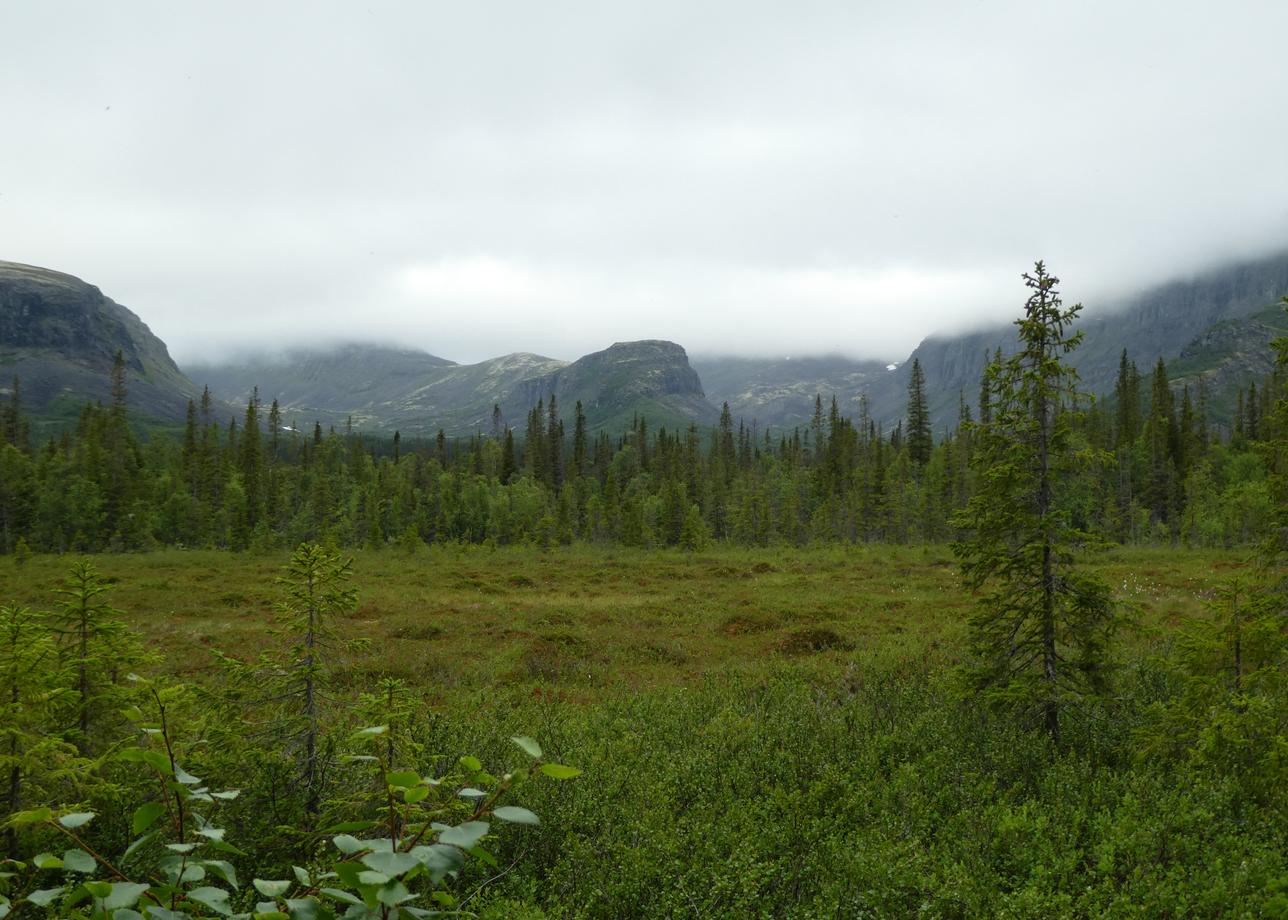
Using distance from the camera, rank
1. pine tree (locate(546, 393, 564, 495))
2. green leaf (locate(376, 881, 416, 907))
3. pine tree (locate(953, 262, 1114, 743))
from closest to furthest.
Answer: green leaf (locate(376, 881, 416, 907)) < pine tree (locate(953, 262, 1114, 743)) < pine tree (locate(546, 393, 564, 495))

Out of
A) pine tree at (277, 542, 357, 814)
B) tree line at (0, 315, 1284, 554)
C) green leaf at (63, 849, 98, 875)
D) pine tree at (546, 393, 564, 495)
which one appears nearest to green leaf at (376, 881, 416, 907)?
green leaf at (63, 849, 98, 875)

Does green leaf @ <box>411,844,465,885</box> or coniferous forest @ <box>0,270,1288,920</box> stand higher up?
green leaf @ <box>411,844,465,885</box>

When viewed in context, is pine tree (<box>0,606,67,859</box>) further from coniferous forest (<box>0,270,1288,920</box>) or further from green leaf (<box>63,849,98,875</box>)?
green leaf (<box>63,849,98,875</box>)

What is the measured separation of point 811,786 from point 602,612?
16899mm

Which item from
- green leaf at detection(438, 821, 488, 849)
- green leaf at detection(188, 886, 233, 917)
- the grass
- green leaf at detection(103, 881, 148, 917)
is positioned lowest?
the grass

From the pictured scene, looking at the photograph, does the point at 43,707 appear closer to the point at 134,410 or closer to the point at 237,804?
the point at 237,804

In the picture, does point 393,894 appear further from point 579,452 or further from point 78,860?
point 579,452

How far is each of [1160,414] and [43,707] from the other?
96396 mm

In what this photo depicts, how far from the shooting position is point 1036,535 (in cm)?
936

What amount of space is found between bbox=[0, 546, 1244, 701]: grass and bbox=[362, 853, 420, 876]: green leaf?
6239mm

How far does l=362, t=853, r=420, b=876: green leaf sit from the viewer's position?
150 cm

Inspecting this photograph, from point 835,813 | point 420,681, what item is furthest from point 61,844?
point 420,681

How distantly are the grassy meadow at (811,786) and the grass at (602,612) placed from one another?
0.64 feet

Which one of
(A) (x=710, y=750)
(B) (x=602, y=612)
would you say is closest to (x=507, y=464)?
(B) (x=602, y=612)
